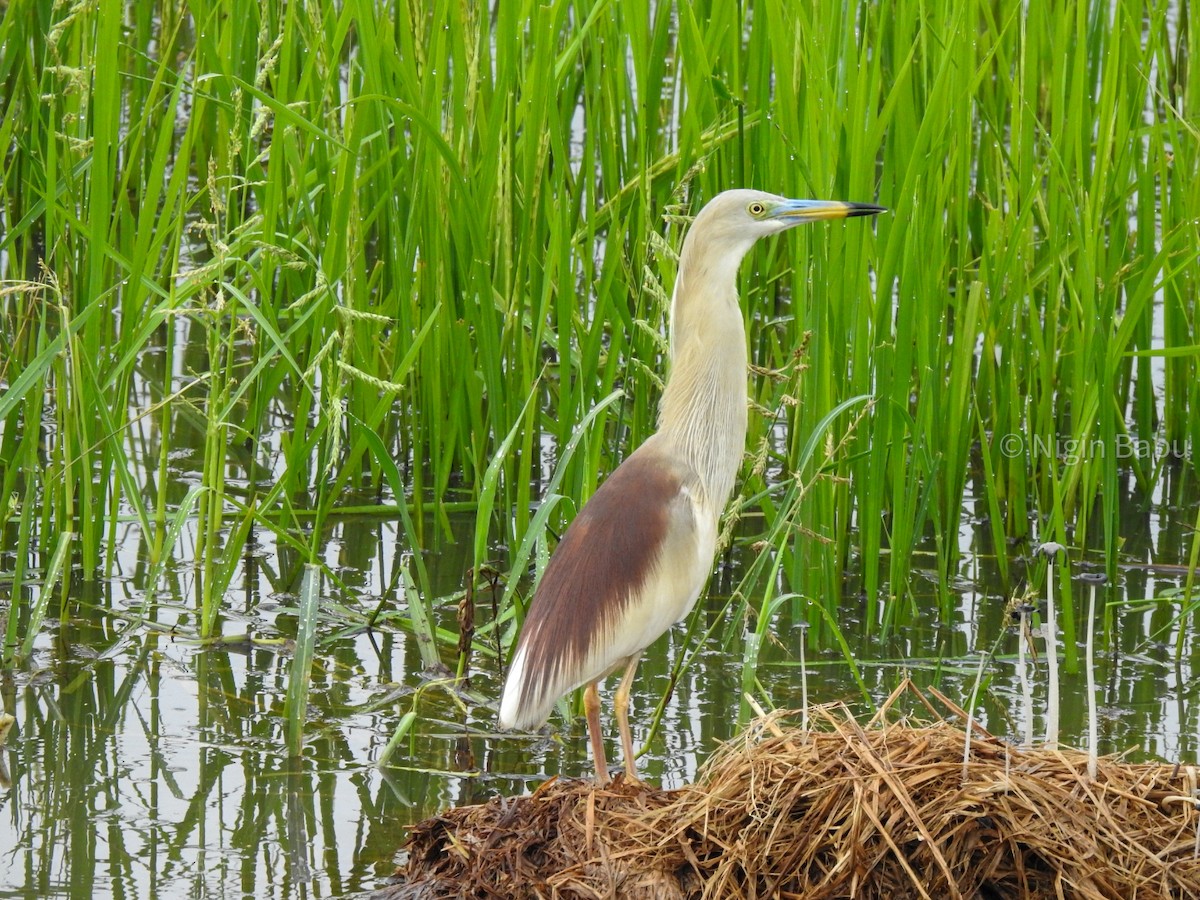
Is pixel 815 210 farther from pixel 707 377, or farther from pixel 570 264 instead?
pixel 570 264

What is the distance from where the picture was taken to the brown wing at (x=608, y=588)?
323 centimetres

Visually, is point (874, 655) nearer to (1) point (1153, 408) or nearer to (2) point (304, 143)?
(1) point (1153, 408)

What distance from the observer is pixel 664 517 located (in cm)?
336

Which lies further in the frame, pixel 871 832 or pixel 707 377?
pixel 707 377

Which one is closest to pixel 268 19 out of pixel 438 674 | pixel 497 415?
pixel 497 415

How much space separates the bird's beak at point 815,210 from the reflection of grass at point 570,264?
32 centimetres

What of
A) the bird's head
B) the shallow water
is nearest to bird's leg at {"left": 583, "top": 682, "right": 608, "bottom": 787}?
the shallow water

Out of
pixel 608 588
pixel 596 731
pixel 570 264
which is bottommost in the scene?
pixel 596 731

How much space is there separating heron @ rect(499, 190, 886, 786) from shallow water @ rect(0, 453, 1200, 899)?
13.7 inches

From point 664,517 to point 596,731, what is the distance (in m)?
0.44

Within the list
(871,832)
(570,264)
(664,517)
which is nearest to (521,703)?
(664,517)

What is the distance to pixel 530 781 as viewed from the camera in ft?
11.9

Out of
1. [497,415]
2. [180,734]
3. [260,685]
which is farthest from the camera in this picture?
[497,415]

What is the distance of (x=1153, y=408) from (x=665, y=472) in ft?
7.62
